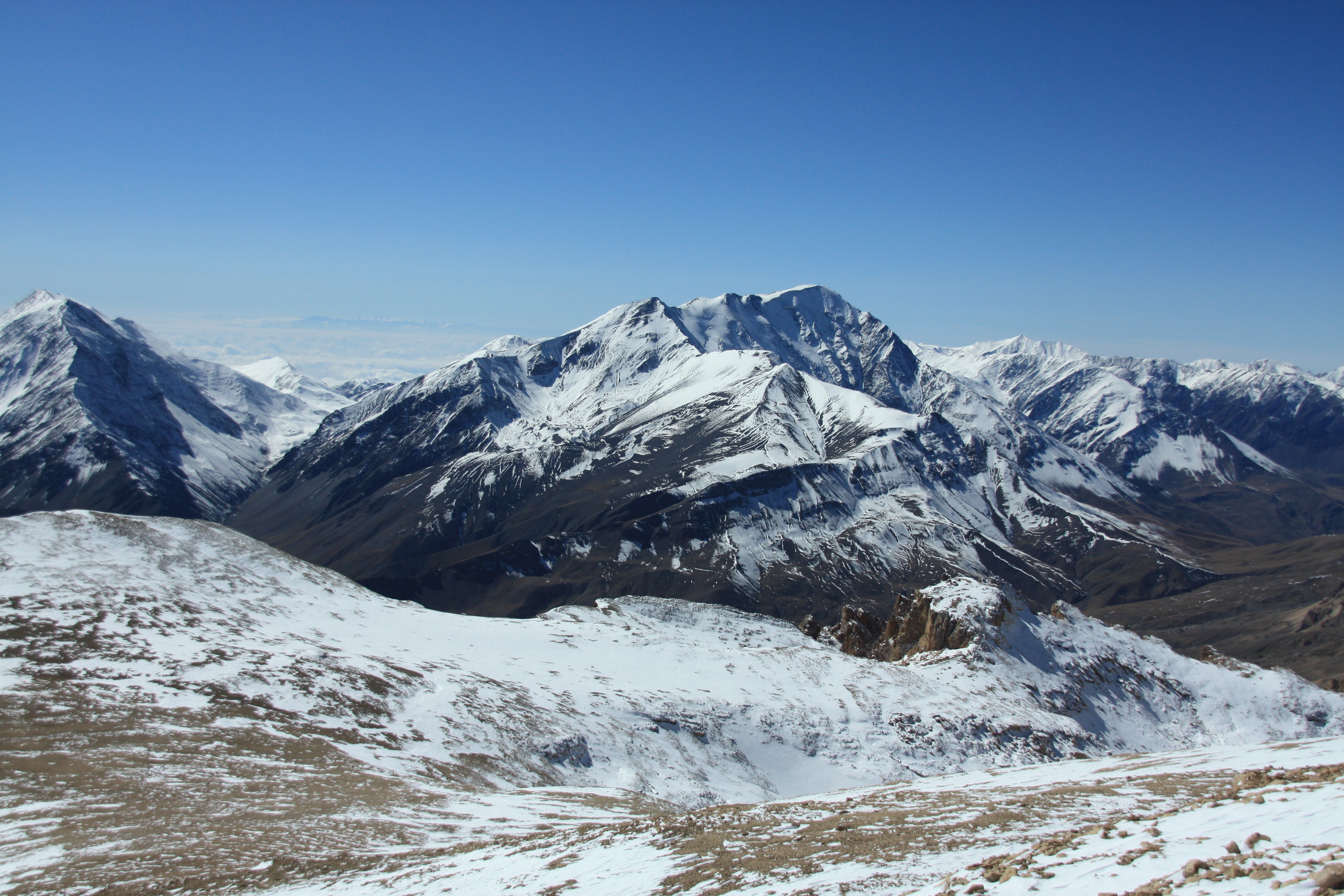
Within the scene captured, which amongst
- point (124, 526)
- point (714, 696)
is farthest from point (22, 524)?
point (714, 696)

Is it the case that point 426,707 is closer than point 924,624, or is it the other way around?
point 426,707

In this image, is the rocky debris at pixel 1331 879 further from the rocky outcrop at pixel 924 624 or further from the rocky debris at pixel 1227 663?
the rocky debris at pixel 1227 663

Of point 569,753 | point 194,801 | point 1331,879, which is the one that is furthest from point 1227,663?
point 194,801

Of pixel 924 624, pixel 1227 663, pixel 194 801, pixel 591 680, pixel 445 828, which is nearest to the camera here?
pixel 445 828

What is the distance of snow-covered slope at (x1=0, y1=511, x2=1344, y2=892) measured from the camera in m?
32.0

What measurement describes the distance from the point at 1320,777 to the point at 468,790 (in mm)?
39560

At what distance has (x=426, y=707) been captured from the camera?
5281 cm

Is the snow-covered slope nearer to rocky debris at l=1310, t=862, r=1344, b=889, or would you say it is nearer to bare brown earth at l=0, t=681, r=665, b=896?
bare brown earth at l=0, t=681, r=665, b=896

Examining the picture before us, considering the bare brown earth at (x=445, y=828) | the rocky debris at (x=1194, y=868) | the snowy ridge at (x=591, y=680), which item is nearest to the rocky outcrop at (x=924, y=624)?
Answer: the snowy ridge at (x=591, y=680)

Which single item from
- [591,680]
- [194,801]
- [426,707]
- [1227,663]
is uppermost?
[194,801]

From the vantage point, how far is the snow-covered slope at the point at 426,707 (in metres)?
32.0

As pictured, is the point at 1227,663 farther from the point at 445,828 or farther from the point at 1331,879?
the point at 1331,879

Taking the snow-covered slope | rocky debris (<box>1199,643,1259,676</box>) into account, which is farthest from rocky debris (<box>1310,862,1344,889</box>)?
rocky debris (<box>1199,643,1259,676</box>)

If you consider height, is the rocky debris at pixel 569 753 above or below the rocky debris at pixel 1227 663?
above
